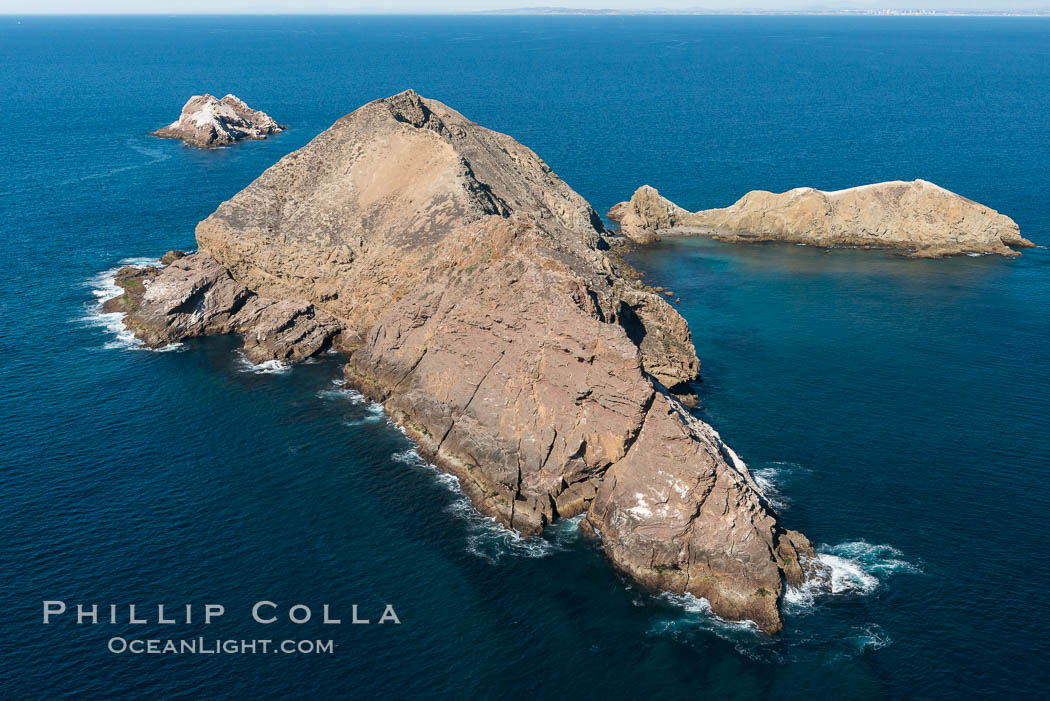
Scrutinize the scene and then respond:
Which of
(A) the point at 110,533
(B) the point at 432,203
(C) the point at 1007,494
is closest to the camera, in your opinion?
(A) the point at 110,533

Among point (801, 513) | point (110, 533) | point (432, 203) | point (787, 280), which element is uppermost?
point (432, 203)

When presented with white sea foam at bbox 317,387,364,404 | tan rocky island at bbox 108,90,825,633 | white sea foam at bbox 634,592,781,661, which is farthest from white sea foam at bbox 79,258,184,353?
white sea foam at bbox 634,592,781,661

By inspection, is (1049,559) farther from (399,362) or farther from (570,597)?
(399,362)

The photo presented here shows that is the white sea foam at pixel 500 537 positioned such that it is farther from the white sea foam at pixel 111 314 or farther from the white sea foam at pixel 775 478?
the white sea foam at pixel 111 314

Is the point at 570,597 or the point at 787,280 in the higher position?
the point at 787,280

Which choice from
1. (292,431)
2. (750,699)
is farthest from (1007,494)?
(292,431)

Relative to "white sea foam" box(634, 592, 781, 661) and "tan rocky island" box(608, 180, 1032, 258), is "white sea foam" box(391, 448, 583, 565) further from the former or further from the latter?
"tan rocky island" box(608, 180, 1032, 258)

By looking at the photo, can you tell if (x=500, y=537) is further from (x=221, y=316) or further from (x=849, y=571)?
(x=221, y=316)
